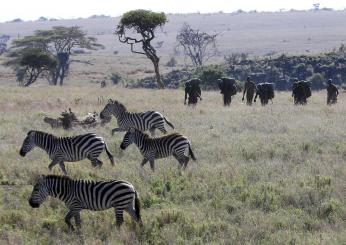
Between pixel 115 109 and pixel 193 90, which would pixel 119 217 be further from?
pixel 193 90

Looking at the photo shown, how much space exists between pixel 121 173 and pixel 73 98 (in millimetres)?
17099

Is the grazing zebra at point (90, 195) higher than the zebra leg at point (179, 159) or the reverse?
higher

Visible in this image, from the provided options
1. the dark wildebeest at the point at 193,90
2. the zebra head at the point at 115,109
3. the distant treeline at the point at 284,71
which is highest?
the zebra head at the point at 115,109

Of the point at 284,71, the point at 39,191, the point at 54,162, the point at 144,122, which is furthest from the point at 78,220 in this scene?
the point at 284,71

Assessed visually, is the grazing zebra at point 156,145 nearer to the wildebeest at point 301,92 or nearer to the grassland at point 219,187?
the grassland at point 219,187

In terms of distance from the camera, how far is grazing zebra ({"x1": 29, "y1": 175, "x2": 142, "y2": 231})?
10.0m

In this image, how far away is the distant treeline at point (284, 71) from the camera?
54.8m

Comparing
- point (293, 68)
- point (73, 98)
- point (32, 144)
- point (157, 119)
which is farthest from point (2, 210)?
point (293, 68)

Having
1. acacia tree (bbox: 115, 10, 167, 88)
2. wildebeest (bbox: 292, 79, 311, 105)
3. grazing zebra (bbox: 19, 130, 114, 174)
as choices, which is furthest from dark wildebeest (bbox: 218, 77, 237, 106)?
acacia tree (bbox: 115, 10, 167, 88)

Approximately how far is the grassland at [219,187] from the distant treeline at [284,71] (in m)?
33.5

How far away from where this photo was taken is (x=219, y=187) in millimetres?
12523

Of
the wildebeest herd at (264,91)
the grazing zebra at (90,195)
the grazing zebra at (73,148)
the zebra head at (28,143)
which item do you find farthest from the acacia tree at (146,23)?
the grazing zebra at (90,195)

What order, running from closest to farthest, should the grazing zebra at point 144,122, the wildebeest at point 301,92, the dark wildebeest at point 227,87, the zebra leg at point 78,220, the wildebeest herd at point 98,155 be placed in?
1. the wildebeest herd at point 98,155
2. the zebra leg at point 78,220
3. the grazing zebra at point 144,122
4. the dark wildebeest at point 227,87
5. the wildebeest at point 301,92

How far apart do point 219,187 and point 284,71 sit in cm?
4707
